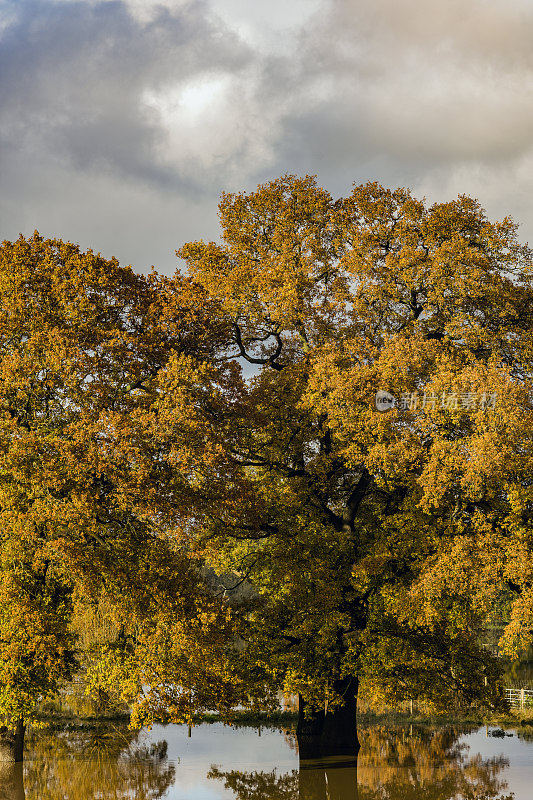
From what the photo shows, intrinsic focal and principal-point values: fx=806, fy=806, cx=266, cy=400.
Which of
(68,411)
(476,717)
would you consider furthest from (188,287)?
(476,717)

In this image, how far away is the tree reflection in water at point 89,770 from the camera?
2016 cm

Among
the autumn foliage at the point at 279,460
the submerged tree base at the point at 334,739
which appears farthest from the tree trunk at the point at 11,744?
the submerged tree base at the point at 334,739

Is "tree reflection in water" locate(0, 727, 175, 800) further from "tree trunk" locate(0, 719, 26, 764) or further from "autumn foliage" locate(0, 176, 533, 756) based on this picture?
"autumn foliage" locate(0, 176, 533, 756)

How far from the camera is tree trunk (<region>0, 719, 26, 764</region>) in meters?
22.0

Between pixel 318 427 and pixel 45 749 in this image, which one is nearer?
pixel 318 427

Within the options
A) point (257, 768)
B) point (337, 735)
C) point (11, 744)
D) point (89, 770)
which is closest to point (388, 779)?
point (337, 735)

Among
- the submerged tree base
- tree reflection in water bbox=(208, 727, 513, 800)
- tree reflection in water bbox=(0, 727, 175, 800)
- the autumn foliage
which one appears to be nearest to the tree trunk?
tree reflection in water bbox=(0, 727, 175, 800)

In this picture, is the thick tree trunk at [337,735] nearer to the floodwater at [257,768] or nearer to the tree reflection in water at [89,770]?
the floodwater at [257,768]

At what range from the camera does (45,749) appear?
26422mm

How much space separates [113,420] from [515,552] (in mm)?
9605

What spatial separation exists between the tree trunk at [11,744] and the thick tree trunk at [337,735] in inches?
312

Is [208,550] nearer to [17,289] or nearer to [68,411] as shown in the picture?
[68,411]

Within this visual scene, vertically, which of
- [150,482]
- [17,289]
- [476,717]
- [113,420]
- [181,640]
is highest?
[17,289]

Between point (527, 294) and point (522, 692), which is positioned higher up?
point (527, 294)
